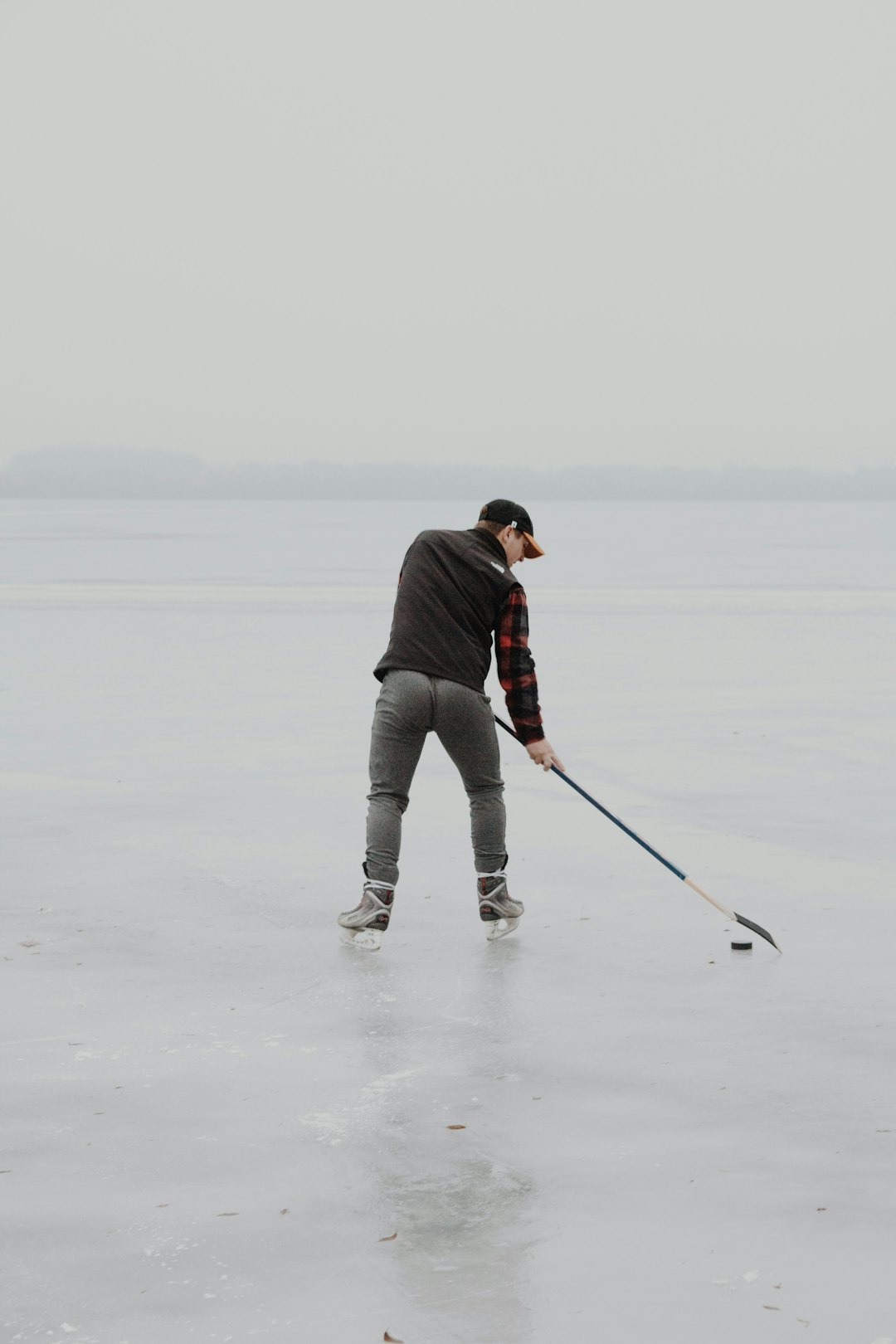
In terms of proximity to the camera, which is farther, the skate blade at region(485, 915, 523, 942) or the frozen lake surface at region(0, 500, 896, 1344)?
the skate blade at region(485, 915, 523, 942)

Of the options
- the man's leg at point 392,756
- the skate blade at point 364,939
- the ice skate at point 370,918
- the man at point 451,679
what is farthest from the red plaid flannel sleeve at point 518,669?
the skate blade at point 364,939

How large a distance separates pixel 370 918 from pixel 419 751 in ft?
2.19

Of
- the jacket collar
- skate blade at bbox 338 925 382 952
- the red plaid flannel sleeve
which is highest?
the jacket collar

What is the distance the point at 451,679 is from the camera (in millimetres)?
5664

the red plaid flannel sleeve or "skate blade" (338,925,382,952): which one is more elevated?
the red plaid flannel sleeve

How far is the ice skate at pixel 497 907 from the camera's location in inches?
225

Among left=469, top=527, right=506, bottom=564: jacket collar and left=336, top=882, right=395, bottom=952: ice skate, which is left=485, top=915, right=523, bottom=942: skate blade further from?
left=469, top=527, right=506, bottom=564: jacket collar

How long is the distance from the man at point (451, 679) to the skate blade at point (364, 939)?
12mm

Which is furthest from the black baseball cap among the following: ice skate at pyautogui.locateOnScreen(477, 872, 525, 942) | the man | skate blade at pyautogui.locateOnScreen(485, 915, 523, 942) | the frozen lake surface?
the frozen lake surface

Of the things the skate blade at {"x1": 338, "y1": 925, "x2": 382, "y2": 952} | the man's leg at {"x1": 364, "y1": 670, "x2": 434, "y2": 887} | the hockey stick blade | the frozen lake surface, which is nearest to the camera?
the frozen lake surface

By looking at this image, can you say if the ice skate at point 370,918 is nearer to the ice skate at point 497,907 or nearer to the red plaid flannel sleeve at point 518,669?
the ice skate at point 497,907

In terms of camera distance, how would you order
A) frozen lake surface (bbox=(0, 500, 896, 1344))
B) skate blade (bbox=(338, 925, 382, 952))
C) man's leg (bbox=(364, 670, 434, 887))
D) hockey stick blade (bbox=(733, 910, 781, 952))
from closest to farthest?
1. frozen lake surface (bbox=(0, 500, 896, 1344))
2. hockey stick blade (bbox=(733, 910, 781, 952))
3. skate blade (bbox=(338, 925, 382, 952))
4. man's leg (bbox=(364, 670, 434, 887))

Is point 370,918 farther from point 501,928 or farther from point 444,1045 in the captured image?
point 444,1045

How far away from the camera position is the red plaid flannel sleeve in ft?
18.8
